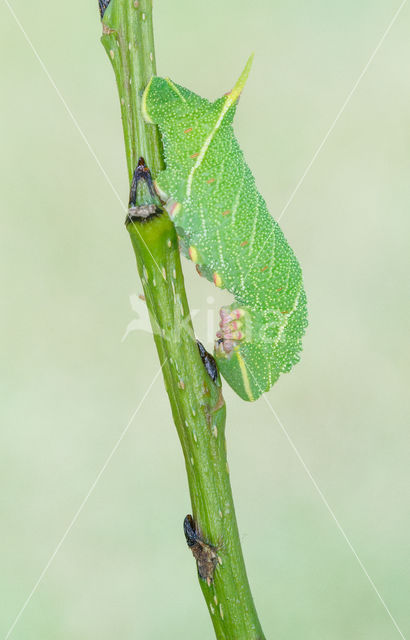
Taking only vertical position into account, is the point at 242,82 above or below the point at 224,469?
above

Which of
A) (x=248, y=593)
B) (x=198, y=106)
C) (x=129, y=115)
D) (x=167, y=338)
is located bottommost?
(x=248, y=593)

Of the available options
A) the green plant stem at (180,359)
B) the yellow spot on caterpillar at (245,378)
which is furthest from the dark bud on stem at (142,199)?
the yellow spot on caterpillar at (245,378)

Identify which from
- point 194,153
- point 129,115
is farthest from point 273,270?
point 129,115

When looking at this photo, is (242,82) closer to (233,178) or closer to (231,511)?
(233,178)

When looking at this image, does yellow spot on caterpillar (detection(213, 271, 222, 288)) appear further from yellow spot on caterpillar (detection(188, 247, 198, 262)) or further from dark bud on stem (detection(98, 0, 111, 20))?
dark bud on stem (detection(98, 0, 111, 20))

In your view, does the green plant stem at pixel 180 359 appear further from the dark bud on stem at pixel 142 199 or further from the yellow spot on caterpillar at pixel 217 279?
the yellow spot on caterpillar at pixel 217 279
